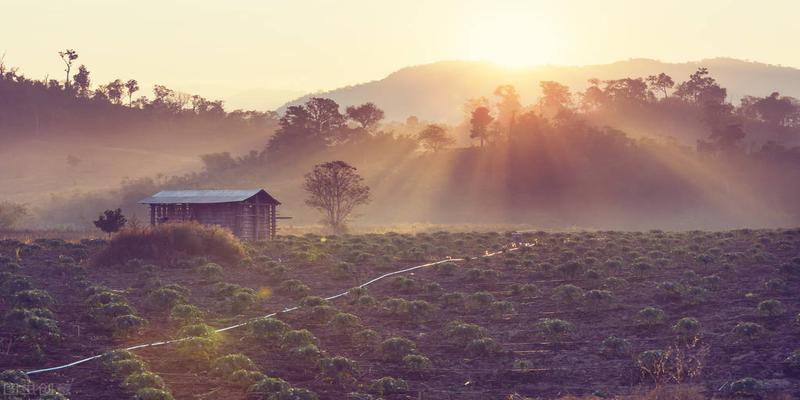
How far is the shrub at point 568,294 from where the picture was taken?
96.4ft

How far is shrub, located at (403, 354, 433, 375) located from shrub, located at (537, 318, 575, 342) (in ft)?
15.3

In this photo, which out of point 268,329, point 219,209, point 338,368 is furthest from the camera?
point 219,209

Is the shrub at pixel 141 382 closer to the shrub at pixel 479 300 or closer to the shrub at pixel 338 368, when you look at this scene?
the shrub at pixel 338 368

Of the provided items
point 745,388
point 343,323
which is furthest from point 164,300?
point 745,388

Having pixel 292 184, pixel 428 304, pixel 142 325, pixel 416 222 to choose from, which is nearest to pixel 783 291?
pixel 428 304

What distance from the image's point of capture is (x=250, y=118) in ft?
603

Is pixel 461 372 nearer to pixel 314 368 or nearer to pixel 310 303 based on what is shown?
pixel 314 368

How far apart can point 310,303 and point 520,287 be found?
8131 millimetres

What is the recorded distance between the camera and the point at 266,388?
18141 millimetres

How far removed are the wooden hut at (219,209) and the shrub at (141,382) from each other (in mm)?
39076

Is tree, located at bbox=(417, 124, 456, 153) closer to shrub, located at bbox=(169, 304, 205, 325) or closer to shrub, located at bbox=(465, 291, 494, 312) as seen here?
shrub, located at bbox=(465, 291, 494, 312)

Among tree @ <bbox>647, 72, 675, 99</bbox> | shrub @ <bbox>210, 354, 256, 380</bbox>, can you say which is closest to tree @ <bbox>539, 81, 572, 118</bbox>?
tree @ <bbox>647, 72, 675, 99</bbox>

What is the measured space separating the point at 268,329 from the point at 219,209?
3552 cm

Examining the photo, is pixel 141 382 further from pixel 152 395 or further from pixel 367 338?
pixel 367 338
